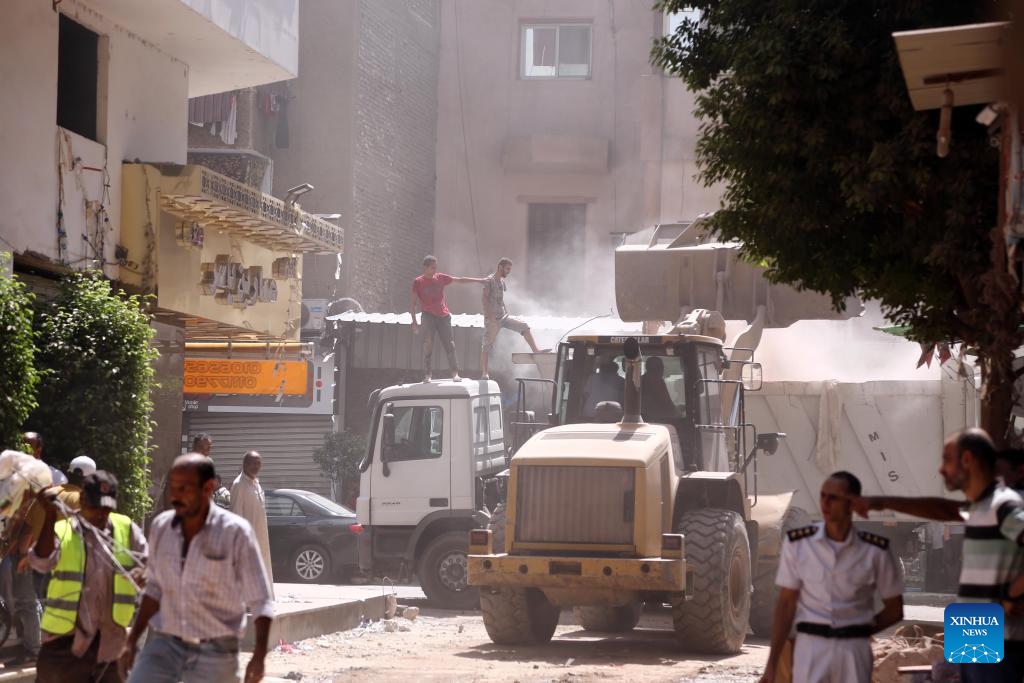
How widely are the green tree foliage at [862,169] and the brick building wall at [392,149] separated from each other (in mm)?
20984

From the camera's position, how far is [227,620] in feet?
20.4

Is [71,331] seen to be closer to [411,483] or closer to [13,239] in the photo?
[13,239]

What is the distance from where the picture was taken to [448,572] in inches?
757

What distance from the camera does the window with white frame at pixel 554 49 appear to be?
A: 34.4 metres

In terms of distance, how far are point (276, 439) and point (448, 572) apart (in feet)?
36.1

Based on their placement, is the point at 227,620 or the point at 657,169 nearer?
the point at 227,620

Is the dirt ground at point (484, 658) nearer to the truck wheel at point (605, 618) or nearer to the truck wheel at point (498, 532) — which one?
the truck wheel at point (605, 618)

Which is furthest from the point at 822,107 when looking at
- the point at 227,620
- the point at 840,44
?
the point at 227,620

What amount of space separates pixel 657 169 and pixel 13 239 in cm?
2049

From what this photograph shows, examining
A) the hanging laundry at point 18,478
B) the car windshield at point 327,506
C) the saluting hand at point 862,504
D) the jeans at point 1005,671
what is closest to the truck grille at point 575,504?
the hanging laundry at point 18,478

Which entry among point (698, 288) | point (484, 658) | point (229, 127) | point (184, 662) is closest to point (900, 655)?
point (484, 658)

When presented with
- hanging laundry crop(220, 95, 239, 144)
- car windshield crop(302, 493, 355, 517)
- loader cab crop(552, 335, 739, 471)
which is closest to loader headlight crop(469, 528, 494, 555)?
loader cab crop(552, 335, 739, 471)

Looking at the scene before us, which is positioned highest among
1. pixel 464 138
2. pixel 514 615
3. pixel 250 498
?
pixel 464 138

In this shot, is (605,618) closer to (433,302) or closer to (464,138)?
(433,302)
